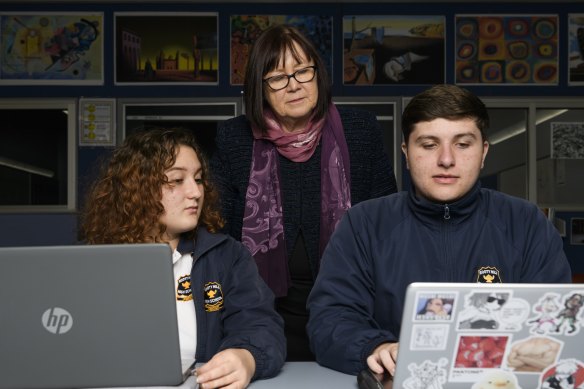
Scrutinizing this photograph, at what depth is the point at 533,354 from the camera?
81 cm

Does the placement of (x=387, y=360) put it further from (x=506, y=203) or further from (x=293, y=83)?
(x=293, y=83)

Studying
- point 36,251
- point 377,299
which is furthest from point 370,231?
point 36,251

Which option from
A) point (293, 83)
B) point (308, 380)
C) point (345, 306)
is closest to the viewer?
point (308, 380)

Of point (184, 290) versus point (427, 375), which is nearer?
point (427, 375)

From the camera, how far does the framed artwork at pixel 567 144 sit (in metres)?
4.19

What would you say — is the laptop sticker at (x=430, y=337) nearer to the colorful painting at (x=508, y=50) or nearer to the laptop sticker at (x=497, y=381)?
the laptop sticker at (x=497, y=381)

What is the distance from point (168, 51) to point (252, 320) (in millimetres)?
3142

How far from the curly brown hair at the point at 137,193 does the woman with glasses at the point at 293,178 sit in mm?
176

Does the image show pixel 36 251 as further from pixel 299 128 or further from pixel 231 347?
pixel 299 128

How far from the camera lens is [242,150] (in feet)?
5.84

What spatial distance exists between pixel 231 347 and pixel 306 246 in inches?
24.7

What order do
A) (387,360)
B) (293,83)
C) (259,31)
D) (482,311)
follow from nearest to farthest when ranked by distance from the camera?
(482,311) < (387,360) < (293,83) < (259,31)

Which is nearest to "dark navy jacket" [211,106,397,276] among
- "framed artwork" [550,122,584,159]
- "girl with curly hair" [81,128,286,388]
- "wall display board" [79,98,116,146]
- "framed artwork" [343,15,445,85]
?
"girl with curly hair" [81,128,286,388]

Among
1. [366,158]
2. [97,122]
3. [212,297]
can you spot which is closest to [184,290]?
[212,297]
